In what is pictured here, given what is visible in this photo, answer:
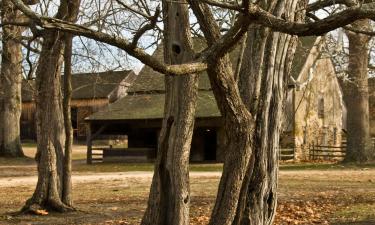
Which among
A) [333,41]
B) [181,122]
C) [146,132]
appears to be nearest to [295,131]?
[146,132]

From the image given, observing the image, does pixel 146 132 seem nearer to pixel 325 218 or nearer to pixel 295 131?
pixel 295 131

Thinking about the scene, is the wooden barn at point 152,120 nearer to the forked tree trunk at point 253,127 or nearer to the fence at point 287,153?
the fence at point 287,153

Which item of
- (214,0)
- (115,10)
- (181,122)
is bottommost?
(181,122)

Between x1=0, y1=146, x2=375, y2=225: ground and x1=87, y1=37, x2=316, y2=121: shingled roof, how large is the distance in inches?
353

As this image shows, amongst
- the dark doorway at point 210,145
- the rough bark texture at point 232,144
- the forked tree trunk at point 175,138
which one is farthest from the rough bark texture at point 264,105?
the dark doorway at point 210,145

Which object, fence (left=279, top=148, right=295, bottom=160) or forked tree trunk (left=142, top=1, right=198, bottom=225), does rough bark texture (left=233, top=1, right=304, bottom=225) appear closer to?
forked tree trunk (left=142, top=1, right=198, bottom=225)

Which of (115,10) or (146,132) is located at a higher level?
(115,10)

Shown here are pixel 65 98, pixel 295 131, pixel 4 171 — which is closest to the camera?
pixel 65 98

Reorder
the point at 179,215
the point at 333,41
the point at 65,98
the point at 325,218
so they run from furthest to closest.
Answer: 1. the point at 333,41
2. the point at 65,98
3. the point at 325,218
4. the point at 179,215

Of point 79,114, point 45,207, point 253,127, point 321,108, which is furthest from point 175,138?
point 79,114

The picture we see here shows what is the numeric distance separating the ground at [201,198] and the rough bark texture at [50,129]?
0.38m

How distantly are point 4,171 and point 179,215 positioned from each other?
1931 centimetres

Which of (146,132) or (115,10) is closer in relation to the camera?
(115,10)

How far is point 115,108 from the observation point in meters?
33.3
